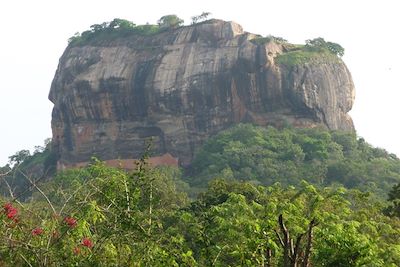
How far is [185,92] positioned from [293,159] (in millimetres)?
8941

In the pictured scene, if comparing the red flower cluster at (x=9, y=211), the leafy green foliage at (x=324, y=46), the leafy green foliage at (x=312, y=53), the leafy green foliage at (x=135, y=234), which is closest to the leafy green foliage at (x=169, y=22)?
the leafy green foliage at (x=312, y=53)

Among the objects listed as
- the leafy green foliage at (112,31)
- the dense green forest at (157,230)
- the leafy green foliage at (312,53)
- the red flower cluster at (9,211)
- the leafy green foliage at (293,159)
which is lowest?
Answer: the leafy green foliage at (293,159)

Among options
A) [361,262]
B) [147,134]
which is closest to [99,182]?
[361,262]

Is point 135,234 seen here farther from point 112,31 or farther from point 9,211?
point 112,31

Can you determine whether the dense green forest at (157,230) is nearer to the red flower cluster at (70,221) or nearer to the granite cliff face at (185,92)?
the red flower cluster at (70,221)

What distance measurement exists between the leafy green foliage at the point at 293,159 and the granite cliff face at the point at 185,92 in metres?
2.02

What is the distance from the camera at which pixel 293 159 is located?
125ft

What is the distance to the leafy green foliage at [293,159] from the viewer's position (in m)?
35.2

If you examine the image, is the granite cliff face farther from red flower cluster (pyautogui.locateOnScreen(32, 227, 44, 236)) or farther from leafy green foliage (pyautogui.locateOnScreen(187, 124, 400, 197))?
red flower cluster (pyautogui.locateOnScreen(32, 227, 44, 236))

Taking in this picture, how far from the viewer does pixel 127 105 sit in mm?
44906

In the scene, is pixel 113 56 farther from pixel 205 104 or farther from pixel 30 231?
pixel 30 231

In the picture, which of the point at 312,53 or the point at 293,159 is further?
the point at 312,53

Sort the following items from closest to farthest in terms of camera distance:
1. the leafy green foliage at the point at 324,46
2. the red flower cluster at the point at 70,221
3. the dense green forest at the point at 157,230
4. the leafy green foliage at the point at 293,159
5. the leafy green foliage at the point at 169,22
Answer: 1. the dense green forest at the point at 157,230
2. the red flower cluster at the point at 70,221
3. the leafy green foliage at the point at 293,159
4. the leafy green foliage at the point at 324,46
5. the leafy green foliage at the point at 169,22

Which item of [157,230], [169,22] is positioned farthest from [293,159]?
[157,230]
